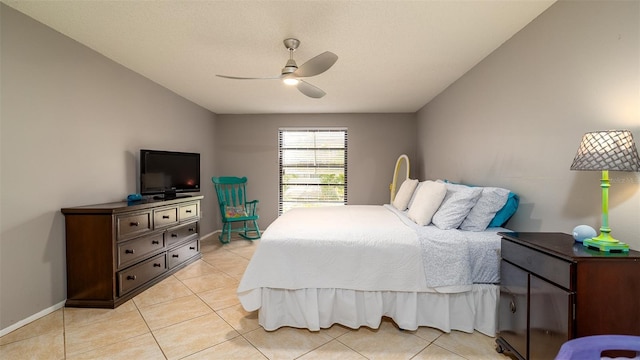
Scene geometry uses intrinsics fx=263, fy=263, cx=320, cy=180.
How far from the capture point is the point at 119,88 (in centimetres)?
277

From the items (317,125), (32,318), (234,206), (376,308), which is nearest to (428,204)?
(376,308)

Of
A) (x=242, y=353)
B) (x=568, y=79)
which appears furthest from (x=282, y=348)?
(x=568, y=79)

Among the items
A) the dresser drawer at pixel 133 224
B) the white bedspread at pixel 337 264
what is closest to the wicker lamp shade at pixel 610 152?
the white bedspread at pixel 337 264

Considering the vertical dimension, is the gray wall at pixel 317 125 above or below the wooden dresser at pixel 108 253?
above

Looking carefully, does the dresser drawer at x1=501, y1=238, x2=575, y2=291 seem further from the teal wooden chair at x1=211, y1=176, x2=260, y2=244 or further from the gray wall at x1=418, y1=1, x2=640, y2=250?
the teal wooden chair at x1=211, y1=176, x2=260, y2=244

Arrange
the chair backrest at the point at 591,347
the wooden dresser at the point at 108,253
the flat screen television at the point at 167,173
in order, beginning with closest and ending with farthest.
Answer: the chair backrest at the point at 591,347 → the wooden dresser at the point at 108,253 → the flat screen television at the point at 167,173

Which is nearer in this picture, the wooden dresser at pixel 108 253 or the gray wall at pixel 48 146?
the gray wall at pixel 48 146

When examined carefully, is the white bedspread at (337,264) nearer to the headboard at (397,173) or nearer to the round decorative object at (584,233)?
the round decorative object at (584,233)

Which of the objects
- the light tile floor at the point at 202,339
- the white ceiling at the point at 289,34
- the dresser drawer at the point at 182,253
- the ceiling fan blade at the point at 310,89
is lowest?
the light tile floor at the point at 202,339

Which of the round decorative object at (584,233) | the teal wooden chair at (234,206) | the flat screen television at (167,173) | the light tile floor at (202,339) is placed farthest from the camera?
the teal wooden chair at (234,206)

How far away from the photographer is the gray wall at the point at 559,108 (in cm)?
135

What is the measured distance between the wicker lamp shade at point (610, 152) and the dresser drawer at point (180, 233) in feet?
11.3

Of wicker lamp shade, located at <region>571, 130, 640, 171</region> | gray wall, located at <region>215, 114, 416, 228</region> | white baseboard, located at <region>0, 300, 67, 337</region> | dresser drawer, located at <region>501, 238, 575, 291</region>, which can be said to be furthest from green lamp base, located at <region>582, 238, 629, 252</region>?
gray wall, located at <region>215, 114, 416, 228</region>

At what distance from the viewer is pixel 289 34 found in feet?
7.00
